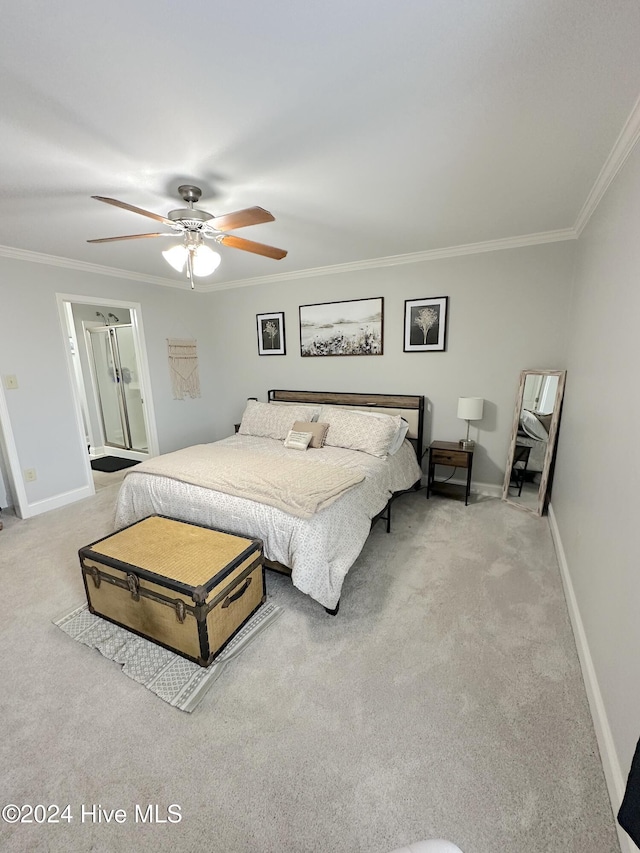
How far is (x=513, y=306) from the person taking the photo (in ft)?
10.7

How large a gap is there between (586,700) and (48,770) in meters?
2.19

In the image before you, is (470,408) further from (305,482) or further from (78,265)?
(78,265)

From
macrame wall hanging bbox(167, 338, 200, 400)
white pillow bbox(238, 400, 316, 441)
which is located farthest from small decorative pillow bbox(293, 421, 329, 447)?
macrame wall hanging bbox(167, 338, 200, 400)

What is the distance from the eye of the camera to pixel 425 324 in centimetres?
365

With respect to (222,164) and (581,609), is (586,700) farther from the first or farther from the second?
(222,164)

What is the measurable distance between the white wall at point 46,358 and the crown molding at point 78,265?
43 mm

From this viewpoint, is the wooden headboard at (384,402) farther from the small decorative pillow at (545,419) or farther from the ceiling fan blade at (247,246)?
the ceiling fan blade at (247,246)

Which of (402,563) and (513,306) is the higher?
(513,306)

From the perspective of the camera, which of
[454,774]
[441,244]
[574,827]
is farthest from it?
[441,244]

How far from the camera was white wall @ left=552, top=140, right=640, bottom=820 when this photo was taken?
1262 mm

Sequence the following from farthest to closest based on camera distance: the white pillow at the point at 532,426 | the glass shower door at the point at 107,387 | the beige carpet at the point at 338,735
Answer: the glass shower door at the point at 107,387 < the white pillow at the point at 532,426 < the beige carpet at the point at 338,735

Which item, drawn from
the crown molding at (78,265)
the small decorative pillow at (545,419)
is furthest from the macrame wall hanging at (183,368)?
the small decorative pillow at (545,419)

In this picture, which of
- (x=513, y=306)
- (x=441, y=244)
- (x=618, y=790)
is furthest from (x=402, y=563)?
(x=441, y=244)

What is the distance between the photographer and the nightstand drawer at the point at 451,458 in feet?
11.1
